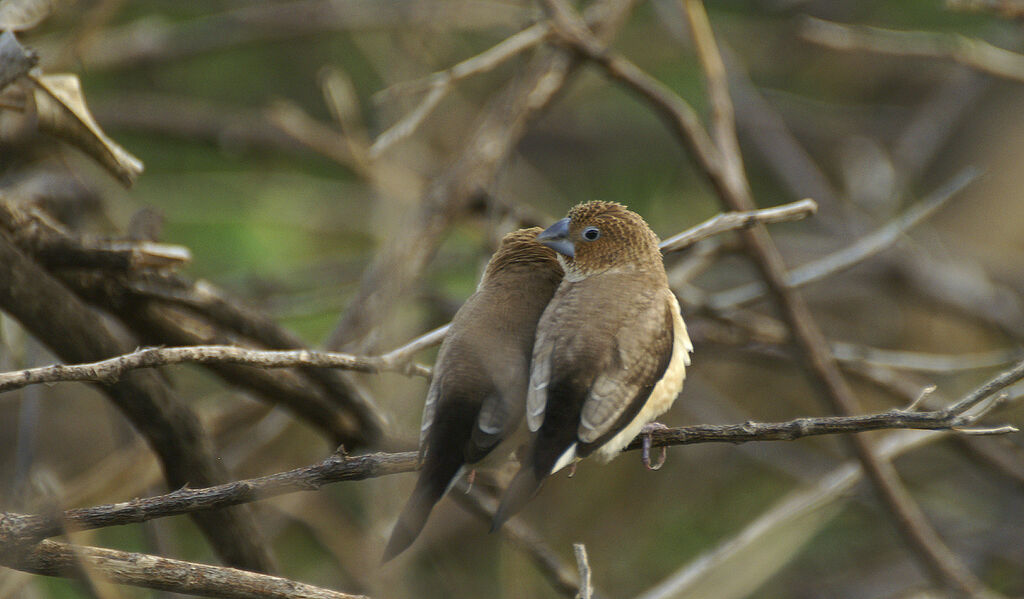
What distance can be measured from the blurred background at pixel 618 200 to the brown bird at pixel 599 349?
89 centimetres

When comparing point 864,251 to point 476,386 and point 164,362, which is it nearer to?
point 476,386

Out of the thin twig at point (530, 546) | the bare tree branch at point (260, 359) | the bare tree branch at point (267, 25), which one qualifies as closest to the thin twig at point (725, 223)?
the bare tree branch at point (260, 359)

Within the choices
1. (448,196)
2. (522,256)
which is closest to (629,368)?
(522,256)

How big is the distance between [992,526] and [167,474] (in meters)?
4.65

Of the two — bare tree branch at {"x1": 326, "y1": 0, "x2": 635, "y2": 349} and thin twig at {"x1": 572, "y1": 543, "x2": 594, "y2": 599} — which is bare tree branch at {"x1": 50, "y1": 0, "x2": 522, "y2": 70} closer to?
bare tree branch at {"x1": 326, "y1": 0, "x2": 635, "y2": 349}

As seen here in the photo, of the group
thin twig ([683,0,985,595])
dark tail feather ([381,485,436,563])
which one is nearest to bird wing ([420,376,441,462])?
dark tail feather ([381,485,436,563])

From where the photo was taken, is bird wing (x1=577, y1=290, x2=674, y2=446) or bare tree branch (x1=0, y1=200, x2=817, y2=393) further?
bird wing (x1=577, y1=290, x2=674, y2=446)

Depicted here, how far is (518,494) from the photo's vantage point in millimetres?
2312

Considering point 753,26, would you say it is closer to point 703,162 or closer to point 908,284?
point 908,284

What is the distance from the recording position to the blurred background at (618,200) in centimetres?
450

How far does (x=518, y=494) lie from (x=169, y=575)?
0.76 metres

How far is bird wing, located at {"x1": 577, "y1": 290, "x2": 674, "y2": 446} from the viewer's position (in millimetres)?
2486

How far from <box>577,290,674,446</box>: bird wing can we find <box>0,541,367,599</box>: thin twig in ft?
2.40

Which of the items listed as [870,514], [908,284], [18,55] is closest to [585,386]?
[18,55]
